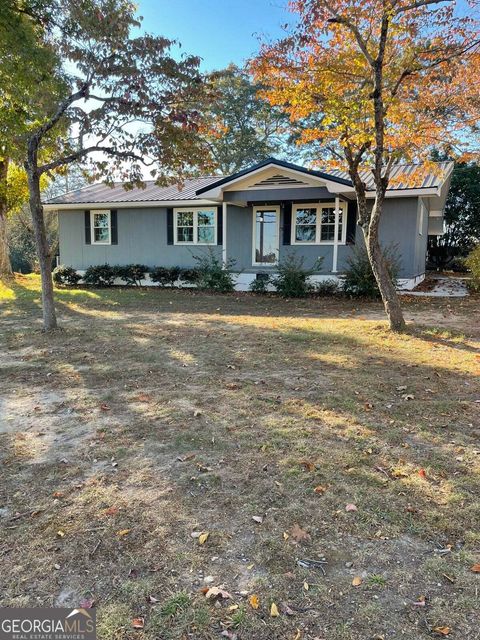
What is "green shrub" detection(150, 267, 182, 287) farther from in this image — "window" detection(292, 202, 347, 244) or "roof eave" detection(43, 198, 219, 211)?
"window" detection(292, 202, 347, 244)

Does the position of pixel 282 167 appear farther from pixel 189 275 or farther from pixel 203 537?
pixel 203 537

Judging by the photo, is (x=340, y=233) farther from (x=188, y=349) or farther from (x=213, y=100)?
(x=188, y=349)

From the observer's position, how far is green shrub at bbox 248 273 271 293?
1405cm

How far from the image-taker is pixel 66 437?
12.7 feet

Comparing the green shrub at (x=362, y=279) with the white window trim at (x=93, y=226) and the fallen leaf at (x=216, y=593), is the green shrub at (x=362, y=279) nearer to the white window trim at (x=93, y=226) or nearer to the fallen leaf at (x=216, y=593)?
the white window trim at (x=93, y=226)

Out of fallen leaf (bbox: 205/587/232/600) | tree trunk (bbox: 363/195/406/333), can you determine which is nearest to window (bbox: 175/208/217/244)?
tree trunk (bbox: 363/195/406/333)

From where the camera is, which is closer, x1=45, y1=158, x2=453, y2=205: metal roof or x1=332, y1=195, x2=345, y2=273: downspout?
x1=45, y1=158, x2=453, y2=205: metal roof

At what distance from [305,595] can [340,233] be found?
13.3 m

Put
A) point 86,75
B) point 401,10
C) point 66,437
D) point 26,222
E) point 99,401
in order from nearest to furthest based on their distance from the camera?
point 66,437 < point 99,401 < point 401,10 < point 86,75 < point 26,222

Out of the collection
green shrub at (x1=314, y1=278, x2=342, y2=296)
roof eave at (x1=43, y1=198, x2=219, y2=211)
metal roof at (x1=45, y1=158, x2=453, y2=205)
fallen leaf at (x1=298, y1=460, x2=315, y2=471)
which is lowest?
fallen leaf at (x1=298, y1=460, x2=315, y2=471)

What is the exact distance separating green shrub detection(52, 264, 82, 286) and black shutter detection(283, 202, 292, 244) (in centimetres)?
790

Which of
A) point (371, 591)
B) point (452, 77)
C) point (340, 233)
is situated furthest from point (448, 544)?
point (340, 233)

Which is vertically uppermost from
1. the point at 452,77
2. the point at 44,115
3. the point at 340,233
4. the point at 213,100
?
the point at 452,77

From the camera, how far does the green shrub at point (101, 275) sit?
16.7 meters
